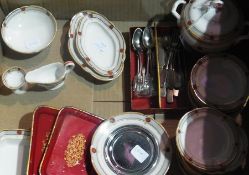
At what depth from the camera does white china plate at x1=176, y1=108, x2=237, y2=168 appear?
3.45 feet

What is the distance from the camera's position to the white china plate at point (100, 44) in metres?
1.21

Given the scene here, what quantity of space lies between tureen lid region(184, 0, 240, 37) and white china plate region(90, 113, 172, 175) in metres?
0.26

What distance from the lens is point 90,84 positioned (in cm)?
124

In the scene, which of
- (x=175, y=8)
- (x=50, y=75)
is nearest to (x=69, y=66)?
(x=50, y=75)

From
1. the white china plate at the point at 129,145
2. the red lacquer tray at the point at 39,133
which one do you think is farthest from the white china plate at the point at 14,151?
the white china plate at the point at 129,145

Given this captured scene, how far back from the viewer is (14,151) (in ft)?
3.82

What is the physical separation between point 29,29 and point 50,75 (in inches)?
6.7

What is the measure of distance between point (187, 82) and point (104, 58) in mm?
236

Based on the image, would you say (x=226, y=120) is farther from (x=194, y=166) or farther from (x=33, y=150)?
(x=33, y=150)

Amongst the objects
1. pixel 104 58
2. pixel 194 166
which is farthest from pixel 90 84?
pixel 194 166

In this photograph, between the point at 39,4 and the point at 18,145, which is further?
the point at 39,4

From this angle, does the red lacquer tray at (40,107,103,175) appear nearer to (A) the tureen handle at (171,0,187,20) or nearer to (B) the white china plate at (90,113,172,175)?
(B) the white china plate at (90,113,172,175)

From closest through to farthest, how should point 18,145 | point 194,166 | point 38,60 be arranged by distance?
point 194,166 → point 18,145 → point 38,60

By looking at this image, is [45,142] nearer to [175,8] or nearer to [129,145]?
[129,145]
